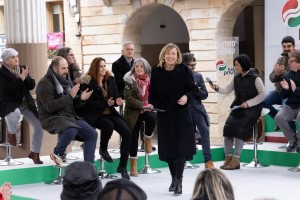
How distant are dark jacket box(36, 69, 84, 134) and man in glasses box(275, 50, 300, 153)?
8.94ft

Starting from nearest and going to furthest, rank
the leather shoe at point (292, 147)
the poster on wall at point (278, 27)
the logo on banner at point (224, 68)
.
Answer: the leather shoe at point (292, 147), the poster on wall at point (278, 27), the logo on banner at point (224, 68)

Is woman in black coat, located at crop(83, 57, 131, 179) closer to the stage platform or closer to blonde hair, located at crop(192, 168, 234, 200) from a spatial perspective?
the stage platform

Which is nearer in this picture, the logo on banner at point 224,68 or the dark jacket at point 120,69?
the dark jacket at point 120,69

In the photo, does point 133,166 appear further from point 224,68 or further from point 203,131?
point 224,68

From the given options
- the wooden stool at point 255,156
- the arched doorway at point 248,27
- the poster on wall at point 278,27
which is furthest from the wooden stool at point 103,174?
the arched doorway at point 248,27

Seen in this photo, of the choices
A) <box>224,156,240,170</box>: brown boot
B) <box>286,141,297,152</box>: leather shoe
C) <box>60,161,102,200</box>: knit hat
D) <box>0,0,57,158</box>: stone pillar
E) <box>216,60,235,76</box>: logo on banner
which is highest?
<box>0,0,57,158</box>: stone pillar

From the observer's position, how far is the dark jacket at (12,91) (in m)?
9.29

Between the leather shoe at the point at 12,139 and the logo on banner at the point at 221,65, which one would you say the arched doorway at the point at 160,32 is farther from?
the leather shoe at the point at 12,139

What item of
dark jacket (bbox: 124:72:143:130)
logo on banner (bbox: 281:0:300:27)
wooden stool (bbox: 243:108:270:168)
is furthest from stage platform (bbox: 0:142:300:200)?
logo on banner (bbox: 281:0:300:27)

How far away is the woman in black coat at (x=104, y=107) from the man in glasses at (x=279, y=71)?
219 cm

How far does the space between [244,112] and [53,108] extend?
2.59 m

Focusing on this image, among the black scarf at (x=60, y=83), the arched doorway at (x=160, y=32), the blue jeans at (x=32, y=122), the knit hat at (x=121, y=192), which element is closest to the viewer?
the knit hat at (x=121, y=192)

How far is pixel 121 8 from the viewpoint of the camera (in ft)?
59.7

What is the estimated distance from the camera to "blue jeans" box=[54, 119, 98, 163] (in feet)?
28.7
